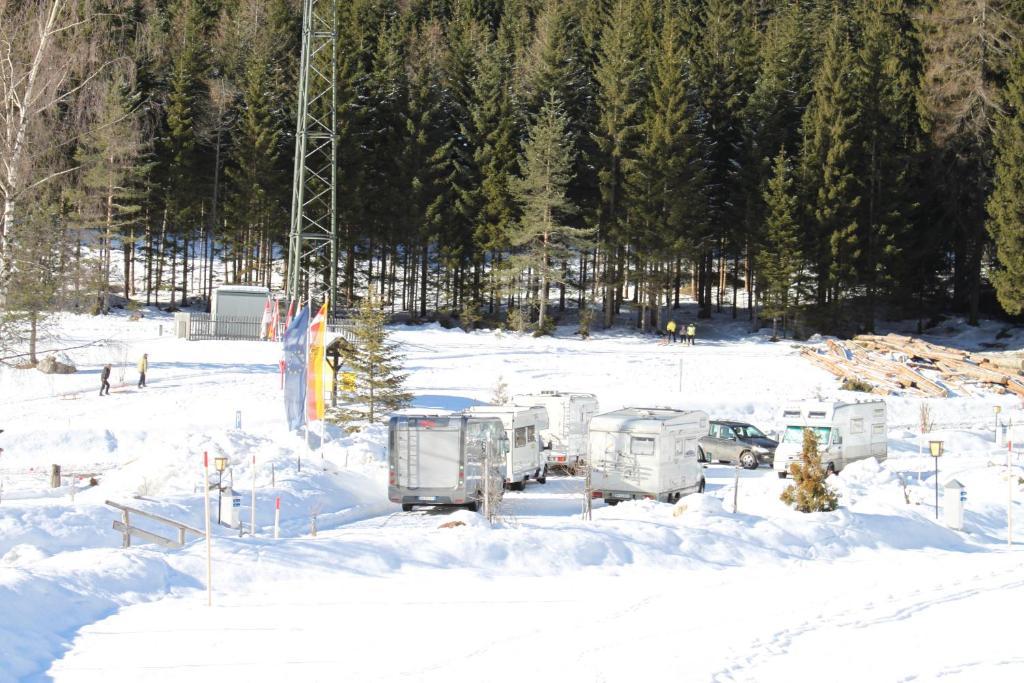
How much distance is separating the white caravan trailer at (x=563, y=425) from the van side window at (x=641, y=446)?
6202 mm

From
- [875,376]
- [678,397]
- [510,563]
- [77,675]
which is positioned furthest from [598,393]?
[77,675]

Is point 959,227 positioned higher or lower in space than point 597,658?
higher

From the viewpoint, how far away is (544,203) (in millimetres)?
57844

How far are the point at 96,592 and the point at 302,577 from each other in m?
2.82

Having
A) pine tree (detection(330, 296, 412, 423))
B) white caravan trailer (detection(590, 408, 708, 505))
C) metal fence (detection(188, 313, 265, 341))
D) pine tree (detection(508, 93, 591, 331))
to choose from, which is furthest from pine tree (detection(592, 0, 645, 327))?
white caravan trailer (detection(590, 408, 708, 505))

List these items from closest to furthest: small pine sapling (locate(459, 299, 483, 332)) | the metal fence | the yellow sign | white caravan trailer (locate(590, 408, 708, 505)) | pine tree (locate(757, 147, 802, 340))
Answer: white caravan trailer (locate(590, 408, 708, 505))
the yellow sign
the metal fence
pine tree (locate(757, 147, 802, 340))
small pine sapling (locate(459, 299, 483, 332))

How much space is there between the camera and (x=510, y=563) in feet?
52.7

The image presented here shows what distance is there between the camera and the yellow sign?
3222 centimetres

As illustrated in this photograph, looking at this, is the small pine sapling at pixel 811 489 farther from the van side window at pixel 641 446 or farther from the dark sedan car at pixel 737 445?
the dark sedan car at pixel 737 445

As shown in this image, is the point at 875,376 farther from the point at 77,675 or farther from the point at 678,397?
the point at 77,675

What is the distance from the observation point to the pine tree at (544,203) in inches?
2272

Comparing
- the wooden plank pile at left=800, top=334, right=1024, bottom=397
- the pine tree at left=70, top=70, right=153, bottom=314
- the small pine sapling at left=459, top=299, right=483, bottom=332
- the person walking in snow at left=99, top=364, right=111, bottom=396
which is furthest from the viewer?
the small pine sapling at left=459, top=299, right=483, bottom=332

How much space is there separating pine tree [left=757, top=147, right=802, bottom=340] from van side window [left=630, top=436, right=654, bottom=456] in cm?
3471

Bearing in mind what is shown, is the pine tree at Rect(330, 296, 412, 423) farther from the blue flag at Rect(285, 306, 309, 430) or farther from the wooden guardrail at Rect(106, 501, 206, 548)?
the wooden guardrail at Rect(106, 501, 206, 548)
